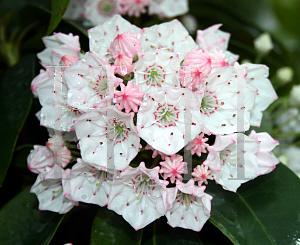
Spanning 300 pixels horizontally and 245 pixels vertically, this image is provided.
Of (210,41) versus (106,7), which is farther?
(106,7)

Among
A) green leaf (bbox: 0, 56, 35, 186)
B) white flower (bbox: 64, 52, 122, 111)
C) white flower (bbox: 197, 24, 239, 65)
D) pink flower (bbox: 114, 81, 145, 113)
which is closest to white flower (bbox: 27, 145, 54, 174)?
green leaf (bbox: 0, 56, 35, 186)

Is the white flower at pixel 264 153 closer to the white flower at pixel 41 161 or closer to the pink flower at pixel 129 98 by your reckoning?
the pink flower at pixel 129 98

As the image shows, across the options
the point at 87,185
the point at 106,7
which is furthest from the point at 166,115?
the point at 106,7

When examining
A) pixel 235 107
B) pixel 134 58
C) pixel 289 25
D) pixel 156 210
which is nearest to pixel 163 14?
pixel 134 58

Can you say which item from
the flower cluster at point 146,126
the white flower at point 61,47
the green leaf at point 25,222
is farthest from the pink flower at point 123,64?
the green leaf at point 25,222

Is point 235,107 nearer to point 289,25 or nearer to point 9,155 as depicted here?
point 9,155

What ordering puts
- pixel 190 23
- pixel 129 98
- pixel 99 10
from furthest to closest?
1. pixel 190 23
2. pixel 99 10
3. pixel 129 98

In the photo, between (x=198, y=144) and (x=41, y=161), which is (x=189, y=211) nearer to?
(x=198, y=144)
